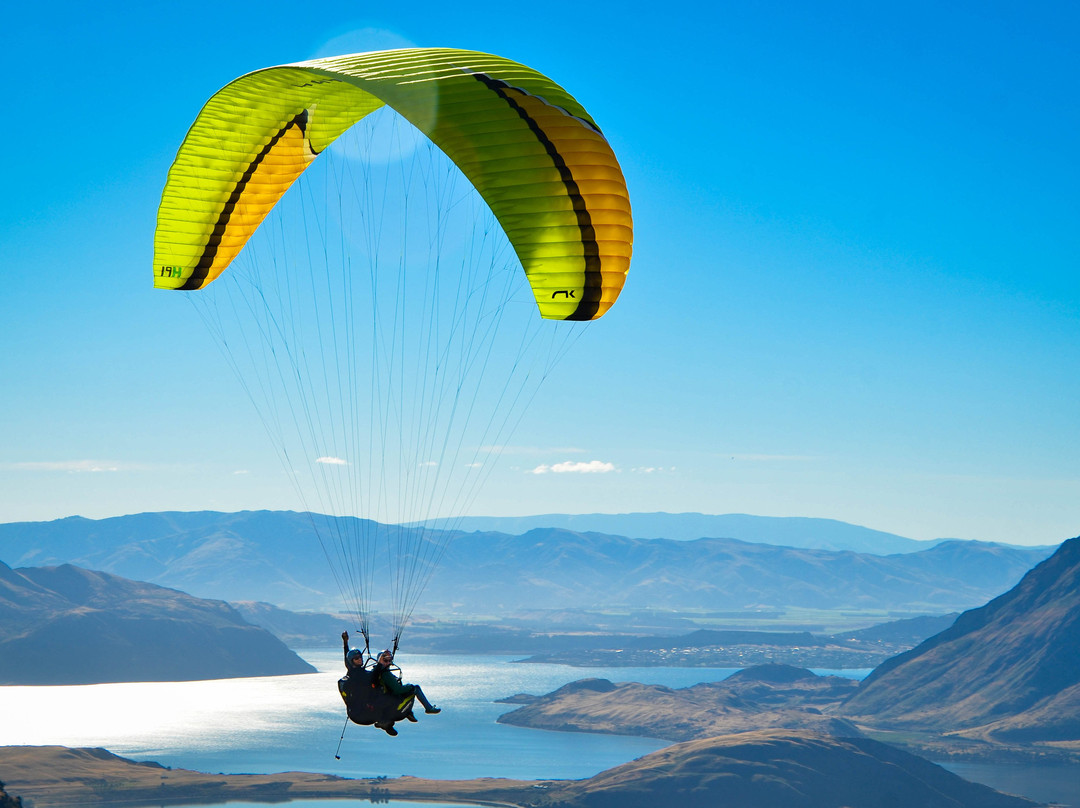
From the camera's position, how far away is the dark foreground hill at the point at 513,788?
166 metres

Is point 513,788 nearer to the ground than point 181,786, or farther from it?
nearer to the ground

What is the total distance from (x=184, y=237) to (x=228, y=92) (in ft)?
12.5

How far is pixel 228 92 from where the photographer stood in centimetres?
2306

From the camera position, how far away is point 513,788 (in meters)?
175

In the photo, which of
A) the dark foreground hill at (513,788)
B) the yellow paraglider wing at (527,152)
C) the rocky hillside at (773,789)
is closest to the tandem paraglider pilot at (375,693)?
the yellow paraglider wing at (527,152)

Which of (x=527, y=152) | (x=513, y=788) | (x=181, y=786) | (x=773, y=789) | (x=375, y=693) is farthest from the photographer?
(x=773, y=789)

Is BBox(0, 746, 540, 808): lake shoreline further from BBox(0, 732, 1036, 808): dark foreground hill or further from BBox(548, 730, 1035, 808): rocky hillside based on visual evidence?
BBox(548, 730, 1035, 808): rocky hillside

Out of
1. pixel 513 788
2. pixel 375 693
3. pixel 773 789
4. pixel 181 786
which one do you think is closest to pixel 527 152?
pixel 375 693

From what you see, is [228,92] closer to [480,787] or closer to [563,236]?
[563,236]

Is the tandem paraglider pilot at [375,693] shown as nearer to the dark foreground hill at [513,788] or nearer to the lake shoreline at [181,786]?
the lake shoreline at [181,786]

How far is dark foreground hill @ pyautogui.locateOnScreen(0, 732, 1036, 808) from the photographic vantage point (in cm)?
16575

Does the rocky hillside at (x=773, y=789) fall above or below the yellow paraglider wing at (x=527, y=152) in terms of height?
below

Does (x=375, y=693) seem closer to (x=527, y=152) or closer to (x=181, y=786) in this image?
(x=527, y=152)

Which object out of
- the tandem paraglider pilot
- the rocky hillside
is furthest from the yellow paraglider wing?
the rocky hillside
